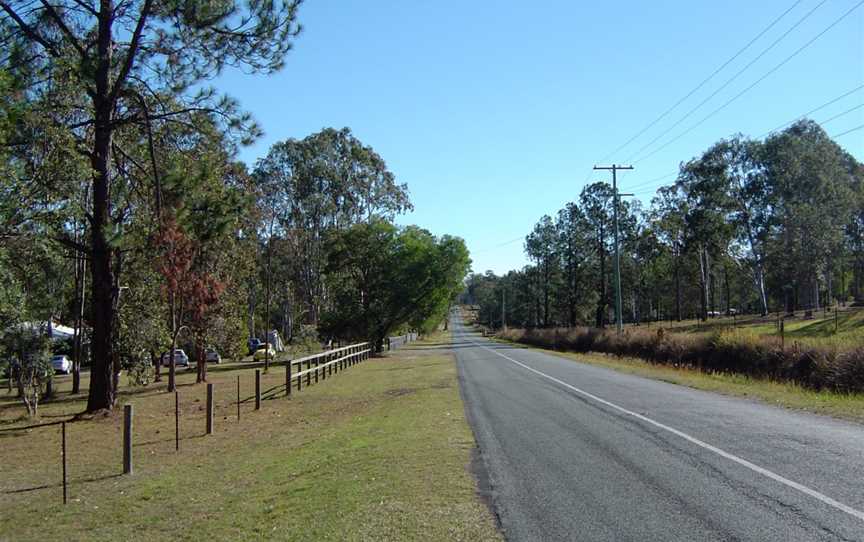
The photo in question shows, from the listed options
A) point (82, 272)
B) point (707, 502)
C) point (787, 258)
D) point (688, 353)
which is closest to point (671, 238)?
point (787, 258)

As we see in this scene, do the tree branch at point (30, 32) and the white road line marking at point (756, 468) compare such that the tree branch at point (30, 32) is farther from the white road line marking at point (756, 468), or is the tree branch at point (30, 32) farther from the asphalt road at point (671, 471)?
the white road line marking at point (756, 468)

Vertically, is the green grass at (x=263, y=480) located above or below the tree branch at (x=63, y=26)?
below

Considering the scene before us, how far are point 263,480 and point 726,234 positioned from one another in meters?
63.9

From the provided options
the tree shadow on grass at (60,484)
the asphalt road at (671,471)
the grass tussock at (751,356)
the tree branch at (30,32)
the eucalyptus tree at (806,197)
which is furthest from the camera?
the eucalyptus tree at (806,197)

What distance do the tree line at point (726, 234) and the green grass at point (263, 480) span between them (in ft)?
169

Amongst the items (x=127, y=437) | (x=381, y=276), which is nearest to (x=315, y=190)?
(x=381, y=276)

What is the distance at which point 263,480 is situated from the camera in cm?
905

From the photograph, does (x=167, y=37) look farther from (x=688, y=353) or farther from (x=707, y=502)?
(x=688, y=353)

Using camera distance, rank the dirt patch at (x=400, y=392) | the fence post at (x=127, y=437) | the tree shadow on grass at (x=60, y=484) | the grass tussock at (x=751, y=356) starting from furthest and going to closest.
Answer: the dirt patch at (x=400, y=392) → the grass tussock at (x=751, y=356) → the fence post at (x=127, y=437) → the tree shadow on grass at (x=60, y=484)

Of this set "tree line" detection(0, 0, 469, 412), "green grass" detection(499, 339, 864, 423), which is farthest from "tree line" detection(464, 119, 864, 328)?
"tree line" detection(0, 0, 469, 412)

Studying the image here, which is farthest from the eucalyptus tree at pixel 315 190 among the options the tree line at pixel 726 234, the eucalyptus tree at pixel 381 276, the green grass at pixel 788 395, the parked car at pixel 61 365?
the green grass at pixel 788 395

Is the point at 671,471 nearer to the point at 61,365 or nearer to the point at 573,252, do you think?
the point at 61,365

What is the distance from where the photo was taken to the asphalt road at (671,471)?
5.78 m

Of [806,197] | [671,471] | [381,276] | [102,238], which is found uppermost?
[806,197]
